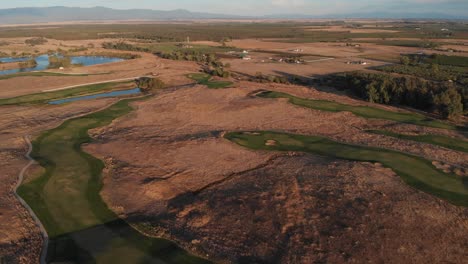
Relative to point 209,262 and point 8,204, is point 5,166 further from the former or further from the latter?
point 209,262

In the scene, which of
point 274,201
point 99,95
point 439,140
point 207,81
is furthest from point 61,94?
point 439,140

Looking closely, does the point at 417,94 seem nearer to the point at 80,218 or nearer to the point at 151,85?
the point at 151,85

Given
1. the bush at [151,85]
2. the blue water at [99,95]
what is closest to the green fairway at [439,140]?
the bush at [151,85]

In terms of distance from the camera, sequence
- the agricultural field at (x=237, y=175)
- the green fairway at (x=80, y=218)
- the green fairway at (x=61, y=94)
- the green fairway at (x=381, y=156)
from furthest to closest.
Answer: the green fairway at (x=61, y=94)
the green fairway at (x=381, y=156)
the agricultural field at (x=237, y=175)
the green fairway at (x=80, y=218)

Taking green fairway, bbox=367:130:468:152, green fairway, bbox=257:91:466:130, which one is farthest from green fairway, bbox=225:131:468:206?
green fairway, bbox=257:91:466:130

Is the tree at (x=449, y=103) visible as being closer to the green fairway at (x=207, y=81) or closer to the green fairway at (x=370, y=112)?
the green fairway at (x=370, y=112)

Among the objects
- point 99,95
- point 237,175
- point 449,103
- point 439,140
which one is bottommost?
point 237,175

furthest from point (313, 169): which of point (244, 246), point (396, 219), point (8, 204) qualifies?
point (8, 204)
